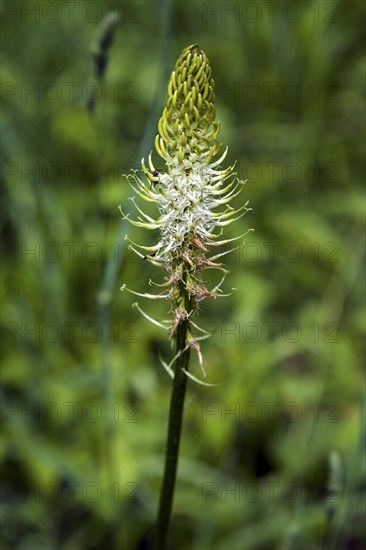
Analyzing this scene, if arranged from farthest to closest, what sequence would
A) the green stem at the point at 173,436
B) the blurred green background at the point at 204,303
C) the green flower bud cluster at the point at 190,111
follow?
the blurred green background at the point at 204,303
the green stem at the point at 173,436
the green flower bud cluster at the point at 190,111

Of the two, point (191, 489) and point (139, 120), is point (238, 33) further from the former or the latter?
point (191, 489)

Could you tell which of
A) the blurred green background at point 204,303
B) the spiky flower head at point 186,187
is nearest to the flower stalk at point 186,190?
the spiky flower head at point 186,187

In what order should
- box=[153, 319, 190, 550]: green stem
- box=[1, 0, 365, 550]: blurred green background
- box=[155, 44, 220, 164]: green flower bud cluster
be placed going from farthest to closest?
box=[1, 0, 365, 550]: blurred green background, box=[153, 319, 190, 550]: green stem, box=[155, 44, 220, 164]: green flower bud cluster

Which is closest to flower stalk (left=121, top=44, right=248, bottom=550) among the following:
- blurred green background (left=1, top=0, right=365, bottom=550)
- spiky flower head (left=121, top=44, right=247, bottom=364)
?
spiky flower head (left=121, top=44, right=247, bottom=364)

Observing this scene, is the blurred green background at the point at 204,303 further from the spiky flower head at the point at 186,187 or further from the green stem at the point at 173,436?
the spiky flower head at the point at 186,187

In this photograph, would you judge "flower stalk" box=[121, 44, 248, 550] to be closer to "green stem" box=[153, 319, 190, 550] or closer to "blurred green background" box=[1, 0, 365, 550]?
"green stem" box=[153, 319, 190, 550]
